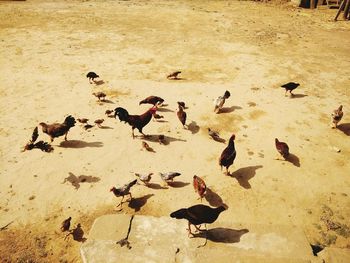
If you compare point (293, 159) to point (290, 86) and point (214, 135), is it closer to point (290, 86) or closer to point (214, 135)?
point (214, 135)

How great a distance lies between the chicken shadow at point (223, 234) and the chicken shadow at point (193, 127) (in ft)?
13.6

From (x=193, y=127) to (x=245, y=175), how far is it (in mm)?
2648

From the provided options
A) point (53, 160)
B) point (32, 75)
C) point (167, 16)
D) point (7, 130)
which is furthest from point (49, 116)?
point (167, 16)

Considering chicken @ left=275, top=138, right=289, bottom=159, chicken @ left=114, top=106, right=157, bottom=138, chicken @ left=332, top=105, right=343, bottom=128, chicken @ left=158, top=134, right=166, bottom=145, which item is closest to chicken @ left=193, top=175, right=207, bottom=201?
chicken @ left=158, top=134, right=166, bottom=145

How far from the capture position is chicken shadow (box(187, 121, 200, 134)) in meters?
9.66

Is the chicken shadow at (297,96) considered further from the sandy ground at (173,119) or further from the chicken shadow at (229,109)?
the chicken shadow at (229,109)

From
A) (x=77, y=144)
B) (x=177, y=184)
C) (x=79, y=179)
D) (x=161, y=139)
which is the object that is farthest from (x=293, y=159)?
(x=77, y=144)

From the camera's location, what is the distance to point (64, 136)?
365 inches

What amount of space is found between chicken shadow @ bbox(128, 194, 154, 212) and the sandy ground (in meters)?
0.03

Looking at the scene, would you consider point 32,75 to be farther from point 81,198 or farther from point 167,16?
point 167,16

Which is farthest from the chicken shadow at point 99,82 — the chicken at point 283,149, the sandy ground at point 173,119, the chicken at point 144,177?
the chicken at point 283,149

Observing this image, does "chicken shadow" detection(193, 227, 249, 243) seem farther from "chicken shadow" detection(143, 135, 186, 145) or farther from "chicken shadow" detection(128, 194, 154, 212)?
"chicken shadow" detection(143, 135, 186, 145)

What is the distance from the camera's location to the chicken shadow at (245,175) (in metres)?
7.59

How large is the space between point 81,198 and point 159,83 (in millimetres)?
6590
